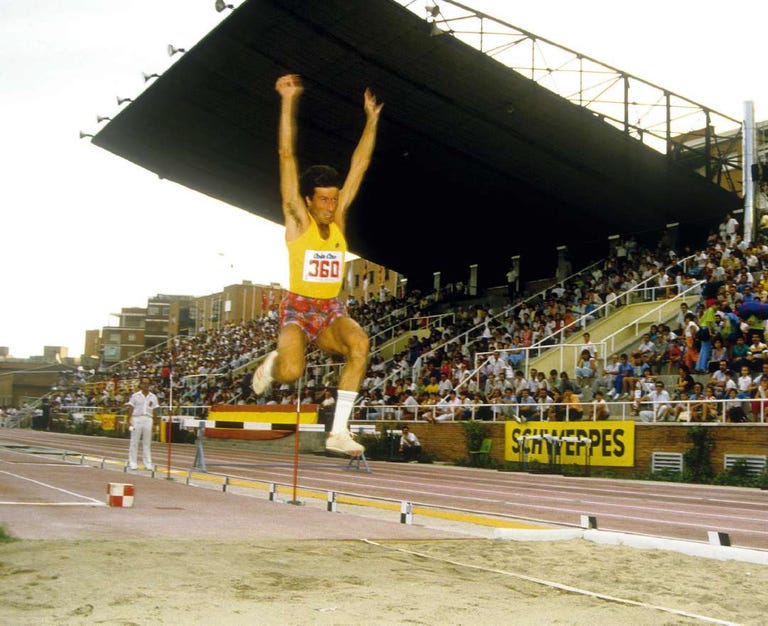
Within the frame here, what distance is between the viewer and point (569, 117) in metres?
29.3

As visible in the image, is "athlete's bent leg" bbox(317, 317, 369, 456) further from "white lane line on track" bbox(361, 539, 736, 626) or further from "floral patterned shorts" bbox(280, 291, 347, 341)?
"white lane line on track" bbox(361, 539, 736, 626)

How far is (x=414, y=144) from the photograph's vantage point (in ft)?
94.3

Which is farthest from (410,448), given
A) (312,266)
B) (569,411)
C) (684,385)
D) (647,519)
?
(312,266)

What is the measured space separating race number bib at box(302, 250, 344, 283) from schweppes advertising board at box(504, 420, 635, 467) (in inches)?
567

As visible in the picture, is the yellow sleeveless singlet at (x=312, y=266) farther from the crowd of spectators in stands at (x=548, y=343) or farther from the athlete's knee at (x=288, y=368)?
the crowd of spectators in stands at (x=548, y=343)

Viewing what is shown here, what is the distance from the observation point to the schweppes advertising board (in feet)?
78.9

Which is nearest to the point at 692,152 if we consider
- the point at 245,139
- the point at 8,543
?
the point at 245,139

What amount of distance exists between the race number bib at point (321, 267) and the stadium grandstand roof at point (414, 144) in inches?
128

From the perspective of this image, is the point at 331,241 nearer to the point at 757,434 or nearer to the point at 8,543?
the point at 8,543

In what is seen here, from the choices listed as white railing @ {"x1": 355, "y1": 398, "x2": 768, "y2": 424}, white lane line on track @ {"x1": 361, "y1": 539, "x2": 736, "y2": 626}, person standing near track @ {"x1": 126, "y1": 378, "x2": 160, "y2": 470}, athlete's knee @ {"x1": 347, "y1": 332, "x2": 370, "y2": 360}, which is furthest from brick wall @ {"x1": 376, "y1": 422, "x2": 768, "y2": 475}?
white lane line on track @ {"x1": 361, "y1": 539, "x2": 736, "y2": 626}

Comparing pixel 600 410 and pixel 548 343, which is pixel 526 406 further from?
pixel 548 343

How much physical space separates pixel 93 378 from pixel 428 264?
149 feet

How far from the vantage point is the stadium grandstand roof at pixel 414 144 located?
23203 mm

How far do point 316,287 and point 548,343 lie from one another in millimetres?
19881
